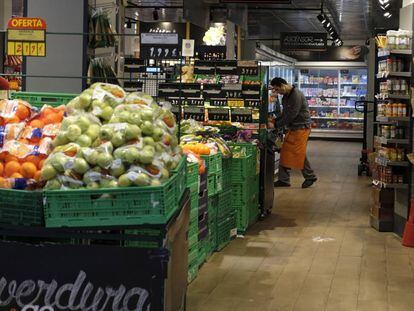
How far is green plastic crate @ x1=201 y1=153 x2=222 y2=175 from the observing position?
574 centimetres

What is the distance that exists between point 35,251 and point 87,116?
614 mm

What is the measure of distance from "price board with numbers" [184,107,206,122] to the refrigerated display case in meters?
16.2

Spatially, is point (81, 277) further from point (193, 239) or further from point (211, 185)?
point (211, 185)

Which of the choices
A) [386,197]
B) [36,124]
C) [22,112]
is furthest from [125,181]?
[386,197]

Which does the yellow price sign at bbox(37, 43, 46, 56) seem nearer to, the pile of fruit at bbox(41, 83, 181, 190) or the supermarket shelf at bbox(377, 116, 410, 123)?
the pile of fruit at bbox(41, 83, 181, 190)

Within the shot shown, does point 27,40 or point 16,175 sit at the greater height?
point 27,40

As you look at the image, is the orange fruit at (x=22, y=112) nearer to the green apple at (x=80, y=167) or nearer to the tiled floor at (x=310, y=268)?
the green apple at (x=80, y=167)

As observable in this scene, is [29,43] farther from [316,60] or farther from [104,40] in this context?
[316,60]

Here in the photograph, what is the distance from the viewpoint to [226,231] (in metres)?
6.58

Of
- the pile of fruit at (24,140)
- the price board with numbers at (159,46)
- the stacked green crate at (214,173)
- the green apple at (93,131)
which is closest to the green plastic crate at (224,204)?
the stacked green crate at (214,173)

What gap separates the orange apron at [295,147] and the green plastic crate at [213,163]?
13.8 feet

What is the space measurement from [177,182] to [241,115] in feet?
15.9

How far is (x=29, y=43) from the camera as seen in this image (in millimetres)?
4531

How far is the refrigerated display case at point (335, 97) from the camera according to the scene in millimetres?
23438
